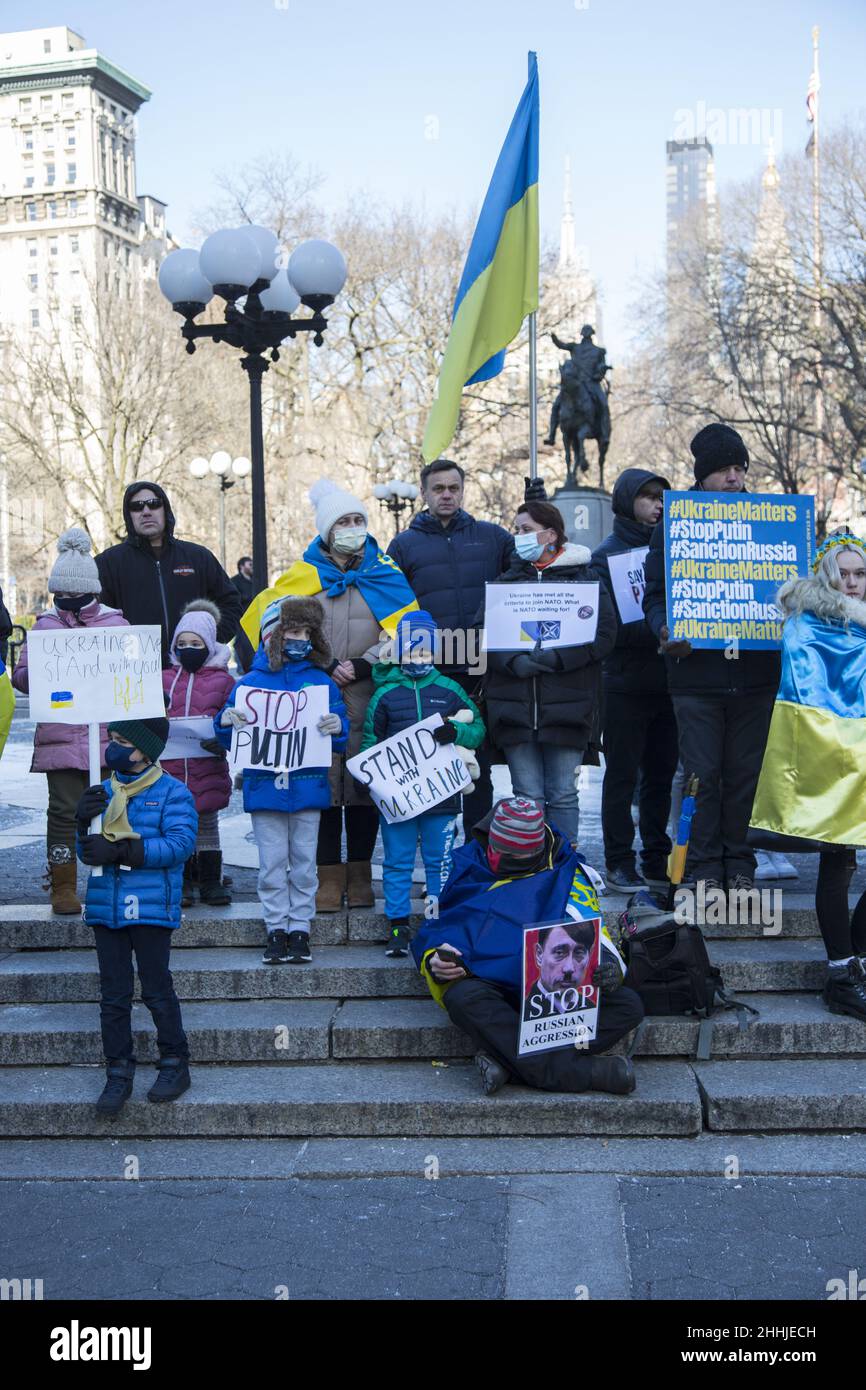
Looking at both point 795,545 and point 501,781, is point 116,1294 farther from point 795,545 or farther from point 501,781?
point 501,781

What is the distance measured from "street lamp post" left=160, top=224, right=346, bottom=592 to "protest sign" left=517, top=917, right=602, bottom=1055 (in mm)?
5852

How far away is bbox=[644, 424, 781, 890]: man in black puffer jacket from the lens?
6039 mm

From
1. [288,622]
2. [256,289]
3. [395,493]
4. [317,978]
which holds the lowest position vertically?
[317,978]

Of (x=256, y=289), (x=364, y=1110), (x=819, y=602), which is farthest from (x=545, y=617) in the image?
(x=256, y=289)

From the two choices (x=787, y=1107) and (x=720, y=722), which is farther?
(x=720, y=722)

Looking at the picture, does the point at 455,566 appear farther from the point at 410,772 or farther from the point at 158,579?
the point at 158,579

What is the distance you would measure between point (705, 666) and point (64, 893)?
307 centimetres

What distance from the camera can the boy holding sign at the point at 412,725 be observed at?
5879mm

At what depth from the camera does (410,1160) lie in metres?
4.71

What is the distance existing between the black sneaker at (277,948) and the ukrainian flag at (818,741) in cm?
200

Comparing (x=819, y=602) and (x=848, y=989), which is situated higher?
(x=819, y=602)

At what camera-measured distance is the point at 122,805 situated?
16.3 feet

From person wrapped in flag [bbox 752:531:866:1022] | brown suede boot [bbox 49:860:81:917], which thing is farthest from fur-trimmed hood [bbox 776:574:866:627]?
brown suede boot [bbox 49:860:81:917]
